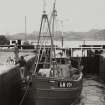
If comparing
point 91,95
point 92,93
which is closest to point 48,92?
point 91,95

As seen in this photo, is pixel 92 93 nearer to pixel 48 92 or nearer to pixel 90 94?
pixel 90 94

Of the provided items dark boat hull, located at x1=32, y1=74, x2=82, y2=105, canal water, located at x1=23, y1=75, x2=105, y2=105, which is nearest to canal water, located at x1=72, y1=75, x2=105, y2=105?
canal water, located at x1=23, y1=75, x2=105, y2=105

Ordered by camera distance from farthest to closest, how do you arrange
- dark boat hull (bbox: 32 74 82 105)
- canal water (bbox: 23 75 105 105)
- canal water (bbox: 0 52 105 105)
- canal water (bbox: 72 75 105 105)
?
canal water (bbox: 72 75 105 105) < canal water (bbox: 0 52 105 105) < canal water (bbox: 23 75 105 105) < dark boat hull (bbox: 32 74 82 105)

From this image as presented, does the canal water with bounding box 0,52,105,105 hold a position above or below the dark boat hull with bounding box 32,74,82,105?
below

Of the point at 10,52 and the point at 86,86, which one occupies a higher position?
the point at 10,52

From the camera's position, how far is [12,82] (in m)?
27.1

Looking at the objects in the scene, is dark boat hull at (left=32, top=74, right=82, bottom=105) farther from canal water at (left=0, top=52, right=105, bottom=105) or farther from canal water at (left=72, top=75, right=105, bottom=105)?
canal water at (left=72, top=75, right=105, bottom=105)

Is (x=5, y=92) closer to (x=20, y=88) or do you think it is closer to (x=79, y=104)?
(x=20, y=88)

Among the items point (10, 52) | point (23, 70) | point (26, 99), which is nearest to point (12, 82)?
point (26, 99)

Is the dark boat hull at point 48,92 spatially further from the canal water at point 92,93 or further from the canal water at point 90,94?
the canal water at point 92,93

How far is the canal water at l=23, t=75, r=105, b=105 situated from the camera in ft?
99.3

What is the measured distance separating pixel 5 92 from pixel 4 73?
135 cm

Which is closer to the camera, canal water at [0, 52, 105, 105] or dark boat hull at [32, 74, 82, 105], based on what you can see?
dark boat hull at [32, 74, 82, 105]

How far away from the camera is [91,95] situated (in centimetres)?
3547
